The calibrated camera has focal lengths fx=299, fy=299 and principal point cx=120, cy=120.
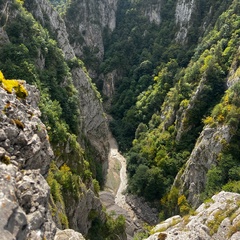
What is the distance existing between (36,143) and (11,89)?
19.2ft

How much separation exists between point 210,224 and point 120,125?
298 feet

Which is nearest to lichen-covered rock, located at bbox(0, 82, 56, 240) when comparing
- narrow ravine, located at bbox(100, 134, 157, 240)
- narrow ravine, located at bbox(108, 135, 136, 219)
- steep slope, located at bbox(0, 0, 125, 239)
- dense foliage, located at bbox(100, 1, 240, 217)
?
steep slope, located at bbox(0, 0, 125, 239)

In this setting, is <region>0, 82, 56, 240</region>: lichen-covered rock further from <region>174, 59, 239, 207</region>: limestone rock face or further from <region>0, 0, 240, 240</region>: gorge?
<region>174, 59, 239, 207</region>: limestone rock face

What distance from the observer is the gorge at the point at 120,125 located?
82.1 feet

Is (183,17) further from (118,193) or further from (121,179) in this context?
(118,193)

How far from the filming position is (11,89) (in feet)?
89.1

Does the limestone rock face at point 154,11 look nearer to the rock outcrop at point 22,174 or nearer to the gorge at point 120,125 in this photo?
the gorge at point 120,125

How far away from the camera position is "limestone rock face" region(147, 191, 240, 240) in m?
27.3

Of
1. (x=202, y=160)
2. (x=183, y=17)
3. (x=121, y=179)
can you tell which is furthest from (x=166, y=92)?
(x=202, y=160)

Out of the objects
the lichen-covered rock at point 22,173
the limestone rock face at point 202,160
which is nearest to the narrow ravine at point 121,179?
the limestone rock face at point 202,160

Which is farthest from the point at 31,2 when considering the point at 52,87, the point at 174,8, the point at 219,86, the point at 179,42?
the point at 174,8

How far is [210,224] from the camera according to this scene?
29.1 m

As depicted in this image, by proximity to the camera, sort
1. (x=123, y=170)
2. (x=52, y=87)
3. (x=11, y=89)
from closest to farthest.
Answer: (x=11, y=89)
(x=52, y=87)
(x=123, y=170)

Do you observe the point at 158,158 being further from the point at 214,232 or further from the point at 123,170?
the point at 214,232
